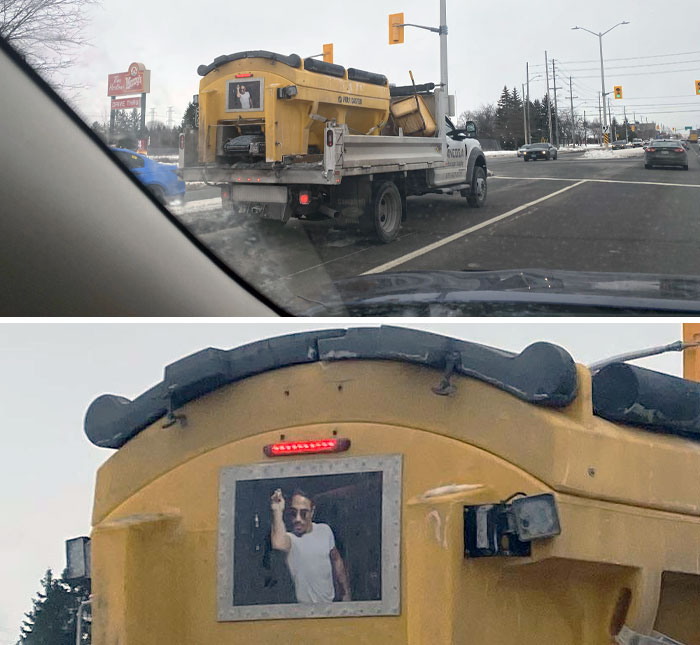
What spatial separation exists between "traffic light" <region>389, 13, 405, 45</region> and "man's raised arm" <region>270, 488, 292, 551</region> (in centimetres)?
294

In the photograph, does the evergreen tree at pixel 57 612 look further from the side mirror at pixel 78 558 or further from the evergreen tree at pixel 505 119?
the evergreen tree at pixel 505 119

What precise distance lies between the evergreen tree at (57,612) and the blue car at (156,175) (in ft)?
6.69

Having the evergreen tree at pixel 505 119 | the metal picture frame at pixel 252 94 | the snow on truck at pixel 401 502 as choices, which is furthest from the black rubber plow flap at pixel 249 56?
the snow on truck at pixel 401 502

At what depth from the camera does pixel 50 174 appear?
4.47 metres

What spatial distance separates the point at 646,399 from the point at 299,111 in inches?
253

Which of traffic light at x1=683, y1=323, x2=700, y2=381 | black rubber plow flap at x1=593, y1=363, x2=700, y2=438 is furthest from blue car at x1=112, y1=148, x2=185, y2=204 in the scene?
traffic light at x1=683, y1=323, x2=700, y2=381

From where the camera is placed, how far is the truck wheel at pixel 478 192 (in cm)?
819

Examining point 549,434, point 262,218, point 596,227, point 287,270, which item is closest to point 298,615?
point 549,434

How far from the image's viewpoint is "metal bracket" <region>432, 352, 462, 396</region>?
3295mm

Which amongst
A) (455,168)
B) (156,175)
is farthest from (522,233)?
(156,175)

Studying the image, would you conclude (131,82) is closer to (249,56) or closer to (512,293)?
(249,56)

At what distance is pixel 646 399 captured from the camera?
3.50 m

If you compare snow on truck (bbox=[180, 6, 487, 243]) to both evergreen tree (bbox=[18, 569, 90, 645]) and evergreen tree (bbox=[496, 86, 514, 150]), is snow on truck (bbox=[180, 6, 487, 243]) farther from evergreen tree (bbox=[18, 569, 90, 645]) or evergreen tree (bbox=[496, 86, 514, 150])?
evergreen tree (bbox=[18, 569, 90, 645])

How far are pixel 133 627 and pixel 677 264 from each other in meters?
4.48
